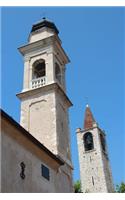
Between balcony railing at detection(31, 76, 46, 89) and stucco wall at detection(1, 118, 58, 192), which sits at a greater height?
balcony railing at detection(31, 76, 46, 89)

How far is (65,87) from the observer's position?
1912 centimetres

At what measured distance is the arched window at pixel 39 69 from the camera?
18.8 metres

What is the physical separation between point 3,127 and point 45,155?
2.83 metres

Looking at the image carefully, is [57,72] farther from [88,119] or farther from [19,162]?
[88,119]

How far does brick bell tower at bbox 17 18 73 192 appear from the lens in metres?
15.2

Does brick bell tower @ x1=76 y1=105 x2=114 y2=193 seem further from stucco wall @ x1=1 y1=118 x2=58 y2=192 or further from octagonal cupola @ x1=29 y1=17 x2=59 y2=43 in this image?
stucco wall @ x1=1 y1=118 x2=58 y2=192

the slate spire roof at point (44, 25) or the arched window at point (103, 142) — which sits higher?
the arched window at point (103, 142)

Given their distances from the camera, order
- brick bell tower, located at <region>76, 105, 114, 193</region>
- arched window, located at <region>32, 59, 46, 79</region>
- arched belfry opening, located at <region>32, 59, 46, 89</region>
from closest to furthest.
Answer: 1. arched belfry opening, located at <region>32, 59, 46, 89</region>
2. arched window, located at <region>32, 59, 46, 79</region>
3. brick bell tower, located at <region>76, 105, 114, 193</region>

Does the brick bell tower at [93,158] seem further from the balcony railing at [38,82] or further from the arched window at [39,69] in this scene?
the balcony railing at [38,82]

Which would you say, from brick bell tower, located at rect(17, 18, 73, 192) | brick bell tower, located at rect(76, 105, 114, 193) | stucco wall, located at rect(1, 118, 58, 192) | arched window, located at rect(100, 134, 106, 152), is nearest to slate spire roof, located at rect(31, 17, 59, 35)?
brick bell tower, located at rect(17, 18, 73, 192)

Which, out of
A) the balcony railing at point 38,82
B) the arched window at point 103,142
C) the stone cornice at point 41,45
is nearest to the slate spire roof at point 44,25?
the stone cornice at point 41,45

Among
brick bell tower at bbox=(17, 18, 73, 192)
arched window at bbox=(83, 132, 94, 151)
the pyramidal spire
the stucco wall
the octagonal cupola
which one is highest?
the pyramidal spire

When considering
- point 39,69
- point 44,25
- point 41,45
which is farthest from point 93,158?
point 41,45

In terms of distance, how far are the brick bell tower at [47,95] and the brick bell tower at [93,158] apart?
84.0ft
